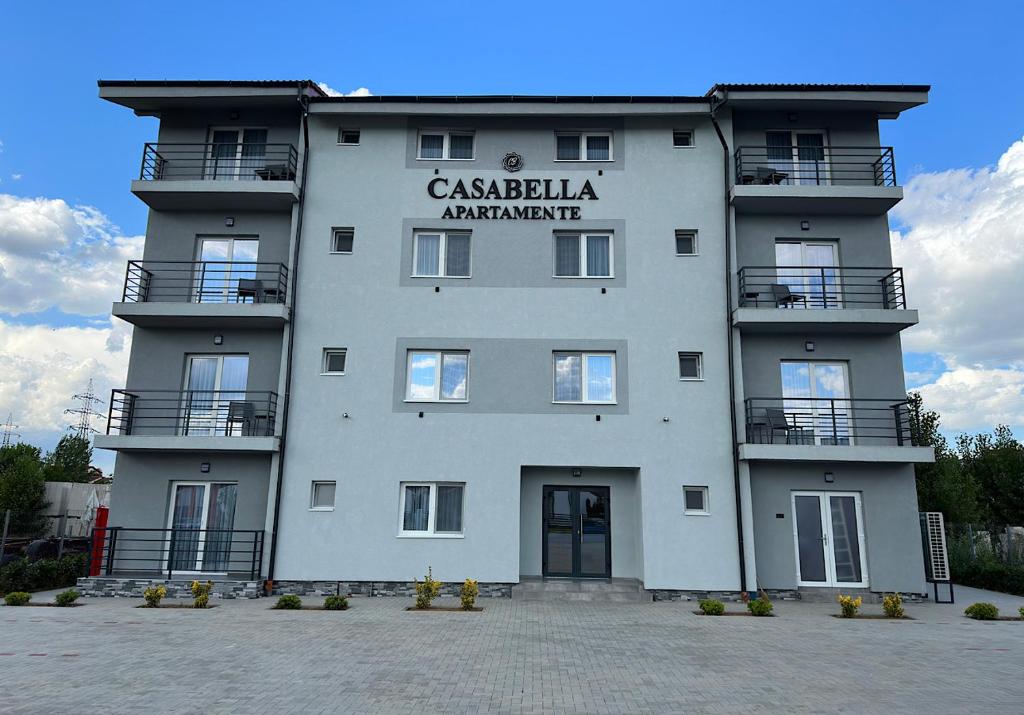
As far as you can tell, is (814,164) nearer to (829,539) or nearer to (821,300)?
(821,300)

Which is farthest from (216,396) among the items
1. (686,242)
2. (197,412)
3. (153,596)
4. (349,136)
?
(686,242)

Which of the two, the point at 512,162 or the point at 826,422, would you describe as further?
the point at 512,162

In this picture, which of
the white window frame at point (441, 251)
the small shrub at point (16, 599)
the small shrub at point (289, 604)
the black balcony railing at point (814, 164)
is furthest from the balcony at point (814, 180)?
the small shrub at point (16, 599)

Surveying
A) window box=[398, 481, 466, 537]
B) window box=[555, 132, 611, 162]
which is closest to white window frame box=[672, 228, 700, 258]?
window box=[555, 132, 611, 162]

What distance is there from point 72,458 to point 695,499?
44.4 m

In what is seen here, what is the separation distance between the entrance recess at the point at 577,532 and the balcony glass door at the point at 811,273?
22.2ft

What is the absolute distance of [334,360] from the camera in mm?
15883

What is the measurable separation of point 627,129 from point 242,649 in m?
14.0

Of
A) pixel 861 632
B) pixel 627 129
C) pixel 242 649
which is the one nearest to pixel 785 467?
pixel 861 632

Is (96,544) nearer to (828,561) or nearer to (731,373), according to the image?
(731,373)

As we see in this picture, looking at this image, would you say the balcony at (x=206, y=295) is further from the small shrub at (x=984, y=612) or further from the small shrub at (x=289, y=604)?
the small shrub at (x=984, y=612)

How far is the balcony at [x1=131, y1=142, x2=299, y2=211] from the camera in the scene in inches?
628

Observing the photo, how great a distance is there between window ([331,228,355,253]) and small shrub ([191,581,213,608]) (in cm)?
807

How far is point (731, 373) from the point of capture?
15.2 m
